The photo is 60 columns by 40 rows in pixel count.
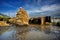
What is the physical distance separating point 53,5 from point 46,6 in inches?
6.0

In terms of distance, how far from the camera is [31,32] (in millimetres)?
2680

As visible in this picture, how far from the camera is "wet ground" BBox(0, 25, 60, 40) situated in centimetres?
262

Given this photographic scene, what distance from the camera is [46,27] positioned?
108 inches

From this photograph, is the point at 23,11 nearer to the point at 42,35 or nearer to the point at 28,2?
the point at 28,2

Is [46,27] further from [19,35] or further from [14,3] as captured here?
[14,3]

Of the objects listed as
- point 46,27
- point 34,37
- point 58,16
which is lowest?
point 34,37

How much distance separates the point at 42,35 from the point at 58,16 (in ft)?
1.73

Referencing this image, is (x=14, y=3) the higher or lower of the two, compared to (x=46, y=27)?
higher

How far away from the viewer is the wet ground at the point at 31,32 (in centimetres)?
262

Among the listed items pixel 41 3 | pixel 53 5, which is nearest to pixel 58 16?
pixel 53 5

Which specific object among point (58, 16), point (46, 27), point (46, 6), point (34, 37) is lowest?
point (34, 37)

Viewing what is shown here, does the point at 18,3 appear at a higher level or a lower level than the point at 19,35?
higher

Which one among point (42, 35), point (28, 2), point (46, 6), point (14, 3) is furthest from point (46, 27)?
point (14, 3)

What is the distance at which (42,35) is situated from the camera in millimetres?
2664
